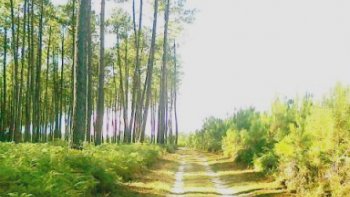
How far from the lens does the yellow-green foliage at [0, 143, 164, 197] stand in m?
8.34

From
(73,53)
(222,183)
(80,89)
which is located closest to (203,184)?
(222,183)

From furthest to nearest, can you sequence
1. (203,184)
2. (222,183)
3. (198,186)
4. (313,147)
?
(222,183)
(203,184)
(198,186)
(313,147)

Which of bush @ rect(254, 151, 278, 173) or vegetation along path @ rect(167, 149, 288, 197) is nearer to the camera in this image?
vegetation along path @ rect(167, 149, 288, 197)

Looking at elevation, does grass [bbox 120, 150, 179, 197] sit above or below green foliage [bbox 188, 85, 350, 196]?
below

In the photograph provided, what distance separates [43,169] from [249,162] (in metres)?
15.3

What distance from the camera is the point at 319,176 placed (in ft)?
43.6

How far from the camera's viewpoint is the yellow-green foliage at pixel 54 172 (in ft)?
27.3

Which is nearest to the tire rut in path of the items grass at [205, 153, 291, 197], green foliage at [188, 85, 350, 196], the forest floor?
the forest floor

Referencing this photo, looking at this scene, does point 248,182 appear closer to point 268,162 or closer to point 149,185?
point 268,162

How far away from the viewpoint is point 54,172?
9766 mm

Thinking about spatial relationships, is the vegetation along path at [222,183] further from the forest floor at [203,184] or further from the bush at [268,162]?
the bush at [268,162]

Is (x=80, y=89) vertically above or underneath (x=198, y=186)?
above

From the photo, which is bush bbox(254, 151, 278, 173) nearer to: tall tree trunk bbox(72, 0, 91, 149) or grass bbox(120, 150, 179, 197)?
grass bbox(120, 150, 179, 197)

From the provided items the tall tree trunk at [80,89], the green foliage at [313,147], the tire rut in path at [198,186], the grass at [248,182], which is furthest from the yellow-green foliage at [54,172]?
the green foliage at [313,147]
